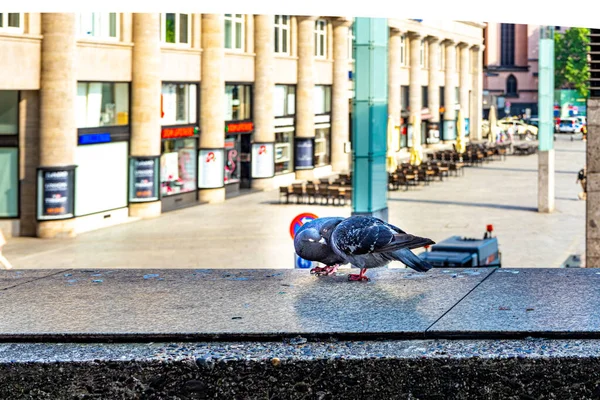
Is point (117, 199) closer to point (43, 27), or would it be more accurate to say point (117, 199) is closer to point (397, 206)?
point (43, 27)

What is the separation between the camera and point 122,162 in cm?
3291

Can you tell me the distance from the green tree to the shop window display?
90.1 meters

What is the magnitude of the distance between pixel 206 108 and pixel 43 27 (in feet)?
33.9

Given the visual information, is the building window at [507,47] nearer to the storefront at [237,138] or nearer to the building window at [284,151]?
the building window at [284,151]

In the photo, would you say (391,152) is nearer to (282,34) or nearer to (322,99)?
(282,34)

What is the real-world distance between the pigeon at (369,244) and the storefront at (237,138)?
35650mm

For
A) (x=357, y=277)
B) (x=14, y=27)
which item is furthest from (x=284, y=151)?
(x=357, y=277)

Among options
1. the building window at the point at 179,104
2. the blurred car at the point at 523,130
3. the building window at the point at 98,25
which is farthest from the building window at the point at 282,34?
the blurred car at the point at 523,130

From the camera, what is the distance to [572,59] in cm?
12475

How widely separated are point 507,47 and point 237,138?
3722 inches

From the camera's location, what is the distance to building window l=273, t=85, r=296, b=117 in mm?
45666

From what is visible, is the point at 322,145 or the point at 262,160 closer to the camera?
the point at 262,160

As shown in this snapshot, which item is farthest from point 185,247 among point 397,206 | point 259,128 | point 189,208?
point 259,128

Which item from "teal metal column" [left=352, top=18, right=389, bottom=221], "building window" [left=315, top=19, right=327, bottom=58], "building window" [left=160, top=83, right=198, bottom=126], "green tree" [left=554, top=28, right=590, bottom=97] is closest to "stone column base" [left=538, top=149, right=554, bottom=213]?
"building window" [left=160, top=83, right=198, bottom=126]
